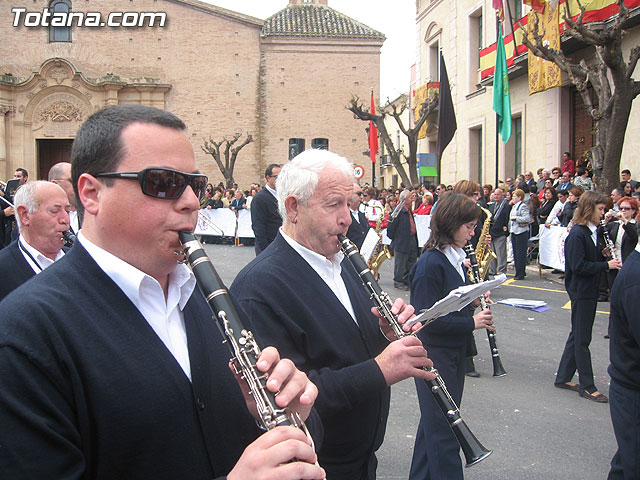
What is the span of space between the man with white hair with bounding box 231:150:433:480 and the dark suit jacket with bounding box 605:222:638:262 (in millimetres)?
6757

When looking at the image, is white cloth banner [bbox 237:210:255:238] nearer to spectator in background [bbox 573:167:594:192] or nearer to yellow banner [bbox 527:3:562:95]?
yellow banner [bbox 527:3:562:95]

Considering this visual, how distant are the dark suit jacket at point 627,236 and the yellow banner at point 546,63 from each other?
763 cm

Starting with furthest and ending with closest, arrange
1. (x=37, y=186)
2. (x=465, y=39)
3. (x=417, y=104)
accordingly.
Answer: (x=417, y=104)
(x=465, y=39)
(x=37, y=186)

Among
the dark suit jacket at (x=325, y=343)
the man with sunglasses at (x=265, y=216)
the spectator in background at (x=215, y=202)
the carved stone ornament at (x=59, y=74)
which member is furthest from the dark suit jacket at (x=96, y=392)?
the carved stone ornament at (x=59, y=74)

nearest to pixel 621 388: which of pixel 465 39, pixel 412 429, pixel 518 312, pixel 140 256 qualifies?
pixel 412 429

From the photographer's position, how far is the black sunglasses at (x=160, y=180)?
5.00 ft

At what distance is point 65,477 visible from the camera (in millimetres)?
1218

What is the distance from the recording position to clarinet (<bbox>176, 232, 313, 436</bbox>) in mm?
1441

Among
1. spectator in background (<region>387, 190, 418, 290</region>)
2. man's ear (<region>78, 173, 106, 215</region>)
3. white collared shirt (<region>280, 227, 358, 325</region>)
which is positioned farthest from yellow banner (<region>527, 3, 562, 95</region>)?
man's ear (<region>78, 173, 106, 215</region>)

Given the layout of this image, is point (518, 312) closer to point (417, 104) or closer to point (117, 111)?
point (117, 111)

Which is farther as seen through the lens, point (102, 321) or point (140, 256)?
point (140, 256)

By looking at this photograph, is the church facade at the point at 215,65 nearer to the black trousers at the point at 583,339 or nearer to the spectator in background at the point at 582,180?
the spectator in background at the point at 582,180

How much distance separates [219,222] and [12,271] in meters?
17.6

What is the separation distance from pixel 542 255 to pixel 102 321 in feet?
41.2
